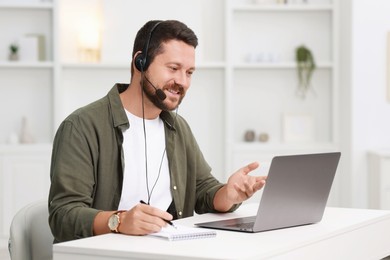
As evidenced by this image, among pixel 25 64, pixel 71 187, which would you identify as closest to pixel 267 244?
pixel 71 187

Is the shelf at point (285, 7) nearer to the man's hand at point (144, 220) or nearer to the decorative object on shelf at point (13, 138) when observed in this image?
the decorative object on shelf at point (13, 138)

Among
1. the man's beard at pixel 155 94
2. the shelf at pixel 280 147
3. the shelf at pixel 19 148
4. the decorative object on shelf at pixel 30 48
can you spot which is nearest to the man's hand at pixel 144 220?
the man's beard at pixel 155 94

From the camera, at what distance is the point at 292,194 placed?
8.02 feet

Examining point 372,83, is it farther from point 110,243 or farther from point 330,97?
point 110,243

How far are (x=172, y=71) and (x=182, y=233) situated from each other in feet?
2.53

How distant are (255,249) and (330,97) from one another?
4.46 m

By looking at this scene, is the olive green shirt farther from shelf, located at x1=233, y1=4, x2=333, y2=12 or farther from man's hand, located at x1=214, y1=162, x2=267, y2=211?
shelf, located at x1=233, y1=4, x2=333, y2=12

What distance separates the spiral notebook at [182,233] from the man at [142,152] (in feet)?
1.10

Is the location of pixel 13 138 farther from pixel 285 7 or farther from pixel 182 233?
pixel 182 233

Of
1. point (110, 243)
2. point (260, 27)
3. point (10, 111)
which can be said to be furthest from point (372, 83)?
point (110, 243)

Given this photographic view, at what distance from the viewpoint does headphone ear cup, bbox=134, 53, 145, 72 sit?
9.25ft

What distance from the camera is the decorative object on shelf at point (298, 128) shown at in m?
6.35

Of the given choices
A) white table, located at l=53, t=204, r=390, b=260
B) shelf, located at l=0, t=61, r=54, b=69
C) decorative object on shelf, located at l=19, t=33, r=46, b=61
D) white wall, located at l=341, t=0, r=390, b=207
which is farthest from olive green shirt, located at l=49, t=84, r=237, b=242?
decorative object on shelf, located at l=19, t=33, r=46, b=61

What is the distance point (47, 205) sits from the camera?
2711 mm
